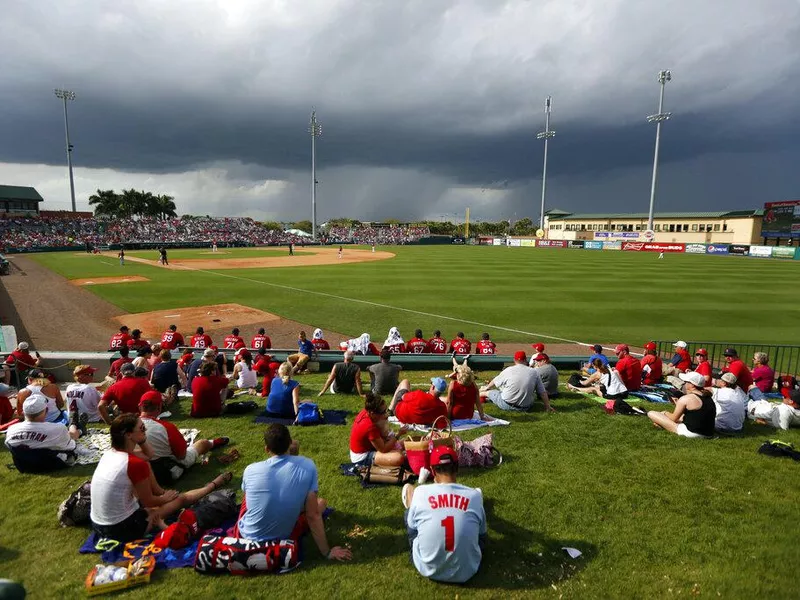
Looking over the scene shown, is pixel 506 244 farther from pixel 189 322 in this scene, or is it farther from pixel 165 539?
pixel 165 539

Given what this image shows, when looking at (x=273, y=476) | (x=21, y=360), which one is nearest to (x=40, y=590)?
(x=273, y=476)

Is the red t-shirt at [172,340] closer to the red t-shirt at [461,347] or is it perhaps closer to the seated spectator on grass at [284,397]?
the seated spectator on grass at [284,397]

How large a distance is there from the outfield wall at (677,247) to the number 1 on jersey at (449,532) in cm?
8287

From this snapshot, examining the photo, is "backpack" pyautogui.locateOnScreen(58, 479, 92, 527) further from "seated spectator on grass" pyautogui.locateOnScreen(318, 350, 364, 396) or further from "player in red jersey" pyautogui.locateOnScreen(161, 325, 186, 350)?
"player in red jersey" pyautogui.locateOnScreen(161, 325, 186, 350)

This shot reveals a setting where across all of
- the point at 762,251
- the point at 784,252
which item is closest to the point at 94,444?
the point at 784,252

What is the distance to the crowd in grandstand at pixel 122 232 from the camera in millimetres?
70312

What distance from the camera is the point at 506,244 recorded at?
10844 centimetres

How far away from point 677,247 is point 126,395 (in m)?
96.0

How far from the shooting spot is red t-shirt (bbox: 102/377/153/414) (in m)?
7.45

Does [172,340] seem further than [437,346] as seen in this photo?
No

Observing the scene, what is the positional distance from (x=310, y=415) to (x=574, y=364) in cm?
844

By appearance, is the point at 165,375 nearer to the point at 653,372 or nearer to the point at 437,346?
the point at 437,346

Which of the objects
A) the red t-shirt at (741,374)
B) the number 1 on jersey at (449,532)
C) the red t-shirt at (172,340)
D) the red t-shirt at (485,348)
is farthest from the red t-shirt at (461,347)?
the number 1 on jersey at (449,532)

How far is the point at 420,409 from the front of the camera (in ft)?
23.6
